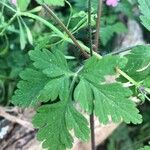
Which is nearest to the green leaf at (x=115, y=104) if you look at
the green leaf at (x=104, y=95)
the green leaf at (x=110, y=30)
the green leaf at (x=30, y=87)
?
the green leaf at (x=104, y=95)

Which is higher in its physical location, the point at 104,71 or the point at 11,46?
A: the point at 104,71

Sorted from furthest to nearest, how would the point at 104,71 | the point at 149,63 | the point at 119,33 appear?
the point at 119,33 → the point at 149,63 → the point at 104,71

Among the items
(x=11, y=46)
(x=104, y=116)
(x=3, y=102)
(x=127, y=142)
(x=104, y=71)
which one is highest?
(x=104, y=71)

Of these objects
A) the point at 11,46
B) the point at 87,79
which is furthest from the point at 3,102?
the point at 87,79

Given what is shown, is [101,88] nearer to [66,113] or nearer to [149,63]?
[66,113]

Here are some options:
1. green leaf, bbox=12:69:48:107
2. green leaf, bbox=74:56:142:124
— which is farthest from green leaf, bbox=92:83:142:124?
green leaf, bbox=12:69:48:107

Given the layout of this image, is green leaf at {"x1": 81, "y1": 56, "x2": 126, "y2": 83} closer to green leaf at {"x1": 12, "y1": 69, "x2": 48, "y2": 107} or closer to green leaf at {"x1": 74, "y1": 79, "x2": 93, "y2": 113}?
green leaf at {"x1": 74, "y1": 79, "x2": 93, "y2": 113}

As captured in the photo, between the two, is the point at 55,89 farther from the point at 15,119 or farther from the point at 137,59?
the point at 15,119
